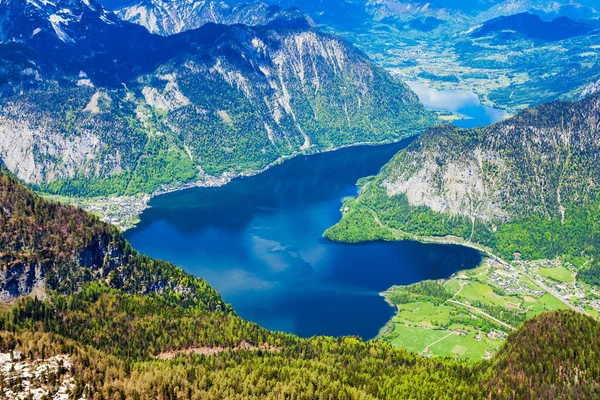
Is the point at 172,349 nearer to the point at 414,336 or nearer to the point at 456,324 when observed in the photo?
the point at 414,336

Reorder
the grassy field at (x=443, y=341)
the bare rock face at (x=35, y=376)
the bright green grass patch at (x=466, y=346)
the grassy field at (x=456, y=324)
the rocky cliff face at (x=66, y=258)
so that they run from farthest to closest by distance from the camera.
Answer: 1. the grassy field at (x=456, y=324)
2. the grassy field at (x=443, y=341)
3. the bright green grass patch at (x=466, y=346)
4. the rocky cliff face at (x=66, y=258)
5. the bare rock face at (x=35, y=376)

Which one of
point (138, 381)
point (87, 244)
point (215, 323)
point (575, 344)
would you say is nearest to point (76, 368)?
point (138, 381)

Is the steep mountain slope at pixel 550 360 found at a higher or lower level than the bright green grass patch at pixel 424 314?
lower

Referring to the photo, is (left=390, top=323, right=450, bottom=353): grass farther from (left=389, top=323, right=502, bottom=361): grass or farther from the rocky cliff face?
the rocky cliff face

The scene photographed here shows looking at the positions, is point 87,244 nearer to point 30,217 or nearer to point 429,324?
point 30,217

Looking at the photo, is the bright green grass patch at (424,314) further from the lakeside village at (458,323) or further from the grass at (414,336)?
the grass at (414,336)

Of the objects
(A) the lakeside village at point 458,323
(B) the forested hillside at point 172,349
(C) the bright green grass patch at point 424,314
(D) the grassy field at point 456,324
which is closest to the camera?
(B) the forested hillside at point 172,349

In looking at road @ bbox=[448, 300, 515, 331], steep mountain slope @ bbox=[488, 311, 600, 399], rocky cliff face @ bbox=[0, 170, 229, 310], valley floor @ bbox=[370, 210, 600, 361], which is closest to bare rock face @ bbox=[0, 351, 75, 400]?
rocky cliff face @ bbox=[0, 170, 229, 310]

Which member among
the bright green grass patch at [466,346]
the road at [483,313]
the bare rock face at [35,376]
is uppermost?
the road at [483,313]

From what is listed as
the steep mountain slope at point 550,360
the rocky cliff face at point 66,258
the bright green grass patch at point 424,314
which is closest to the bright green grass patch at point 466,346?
the bright green grass patch at point 424,314
